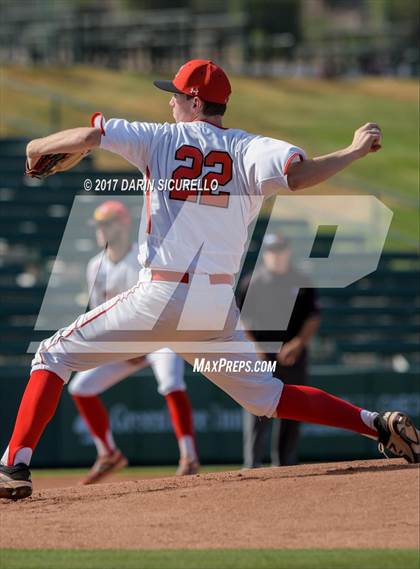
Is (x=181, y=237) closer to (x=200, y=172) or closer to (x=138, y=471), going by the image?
(x=200, y=172)

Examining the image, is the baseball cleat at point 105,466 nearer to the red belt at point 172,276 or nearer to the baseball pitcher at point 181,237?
the baseball pitcher at point 181,237

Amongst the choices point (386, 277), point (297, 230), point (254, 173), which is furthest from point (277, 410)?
point (297, 230)

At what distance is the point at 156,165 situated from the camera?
5.79m

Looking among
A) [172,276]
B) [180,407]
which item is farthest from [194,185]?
[180,407]

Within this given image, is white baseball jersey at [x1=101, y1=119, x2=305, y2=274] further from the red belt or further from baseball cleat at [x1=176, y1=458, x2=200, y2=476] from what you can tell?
baseball cleat at [x1=176, y1=458, x2=200, y2=476]

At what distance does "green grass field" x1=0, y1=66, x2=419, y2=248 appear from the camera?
67.0 ft

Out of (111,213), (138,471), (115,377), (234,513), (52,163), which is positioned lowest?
(138,471)

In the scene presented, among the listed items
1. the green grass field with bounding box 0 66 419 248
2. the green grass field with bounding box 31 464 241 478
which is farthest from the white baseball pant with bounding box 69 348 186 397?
the green grass field with bounding box 0 66 419 248

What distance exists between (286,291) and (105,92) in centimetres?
1782

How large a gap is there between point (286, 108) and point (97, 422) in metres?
20.9

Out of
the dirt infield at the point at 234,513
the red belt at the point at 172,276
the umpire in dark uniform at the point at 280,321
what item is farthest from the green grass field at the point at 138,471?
the red belt at the point at 172,276

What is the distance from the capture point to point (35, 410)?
19.2ft

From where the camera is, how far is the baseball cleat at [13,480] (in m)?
5.80

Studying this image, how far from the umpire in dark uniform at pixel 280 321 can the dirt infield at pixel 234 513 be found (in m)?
3.83
